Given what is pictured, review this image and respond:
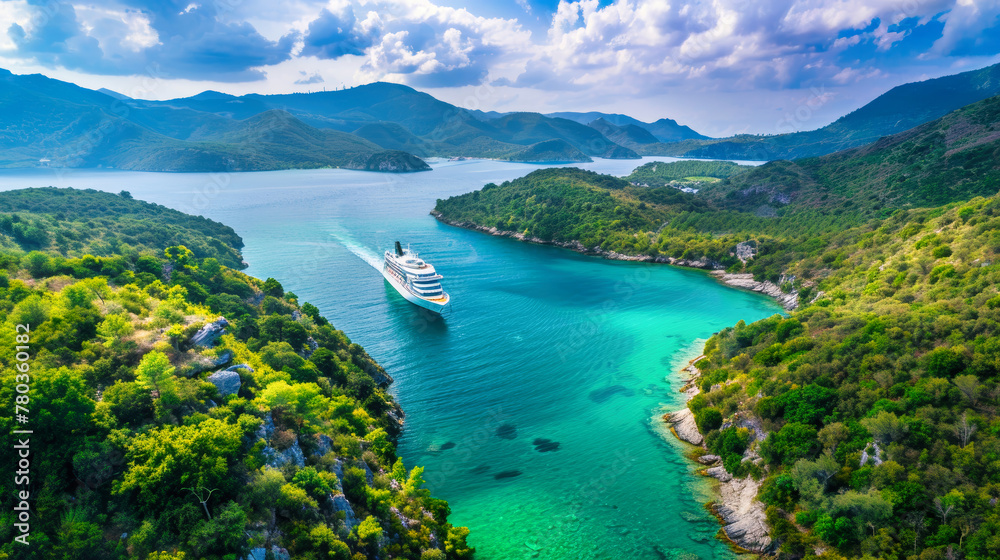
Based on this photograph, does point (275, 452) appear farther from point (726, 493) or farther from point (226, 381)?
point (726, 493)

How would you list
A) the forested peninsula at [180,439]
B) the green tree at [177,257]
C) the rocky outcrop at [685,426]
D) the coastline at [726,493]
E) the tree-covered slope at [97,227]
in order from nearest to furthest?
the forested peninsula at [180,439] → the coastline at [726,493] → the rocky outcrop at [685,426] → the tree-covered slope at [97,227] → the green tree at [177,257]

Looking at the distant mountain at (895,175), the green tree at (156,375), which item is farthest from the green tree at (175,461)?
the distant mountain at (895,175)

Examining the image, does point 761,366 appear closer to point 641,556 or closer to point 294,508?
point 641,556

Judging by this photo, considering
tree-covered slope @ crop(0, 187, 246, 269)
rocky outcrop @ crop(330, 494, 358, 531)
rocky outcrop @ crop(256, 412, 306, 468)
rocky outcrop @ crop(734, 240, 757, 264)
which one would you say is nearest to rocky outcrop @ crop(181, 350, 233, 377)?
rocky outcrop @ crop(256, 412, 306, 468)

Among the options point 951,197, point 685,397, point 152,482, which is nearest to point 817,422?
point 685,397

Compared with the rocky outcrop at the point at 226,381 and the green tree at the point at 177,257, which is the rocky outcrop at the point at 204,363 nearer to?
the rocky outcrop at the point at 226,381

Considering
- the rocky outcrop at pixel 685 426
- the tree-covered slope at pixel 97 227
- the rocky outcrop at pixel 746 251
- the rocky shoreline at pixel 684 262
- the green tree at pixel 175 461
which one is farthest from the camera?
the rocky outcrop at pixel 746 251
